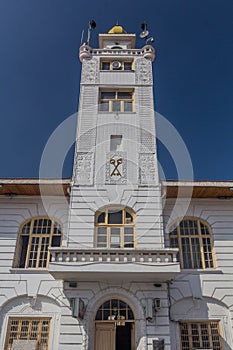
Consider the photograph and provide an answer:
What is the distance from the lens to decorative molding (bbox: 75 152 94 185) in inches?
608

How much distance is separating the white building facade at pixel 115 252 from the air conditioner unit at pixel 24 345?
0.13 feet

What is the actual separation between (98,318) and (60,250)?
11.1ft

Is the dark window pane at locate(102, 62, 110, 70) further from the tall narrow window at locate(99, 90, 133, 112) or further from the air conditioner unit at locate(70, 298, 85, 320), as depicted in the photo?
the air conditioner unit at locate(70, 298, 85, 320)

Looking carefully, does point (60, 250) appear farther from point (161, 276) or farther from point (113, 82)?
point (113, 82)

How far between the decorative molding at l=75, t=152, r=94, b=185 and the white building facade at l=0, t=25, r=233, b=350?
5 centimetres

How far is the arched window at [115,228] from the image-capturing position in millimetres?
13984

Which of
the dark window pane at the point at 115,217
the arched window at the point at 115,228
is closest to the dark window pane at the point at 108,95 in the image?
the arched window at the point at 115,228

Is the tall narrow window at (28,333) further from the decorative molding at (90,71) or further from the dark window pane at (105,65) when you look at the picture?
the dark window pane at (105,65)

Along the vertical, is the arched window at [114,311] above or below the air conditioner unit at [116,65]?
below

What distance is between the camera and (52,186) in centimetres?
1551

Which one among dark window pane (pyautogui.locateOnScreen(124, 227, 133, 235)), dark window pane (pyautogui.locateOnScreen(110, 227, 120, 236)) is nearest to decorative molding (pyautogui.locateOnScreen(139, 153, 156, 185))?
dark window pane (pyautogui.locateOnScreen(124, 227, 133, 235))

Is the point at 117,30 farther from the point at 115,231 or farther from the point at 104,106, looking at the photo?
the point at 115,231

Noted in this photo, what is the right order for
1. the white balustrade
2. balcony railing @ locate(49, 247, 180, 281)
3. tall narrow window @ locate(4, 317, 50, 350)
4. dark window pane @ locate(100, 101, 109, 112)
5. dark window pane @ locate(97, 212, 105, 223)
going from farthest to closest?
dark window pane @ locate(100, 101, 109, 112) → dark window pane @ locate(97, 212, 105, 223) → tall narrow window @ locate(4, 317, 50, 350) → the white balustrade → balcony railing @ locate(49, 247, 180, 281)

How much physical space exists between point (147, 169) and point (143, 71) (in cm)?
766
